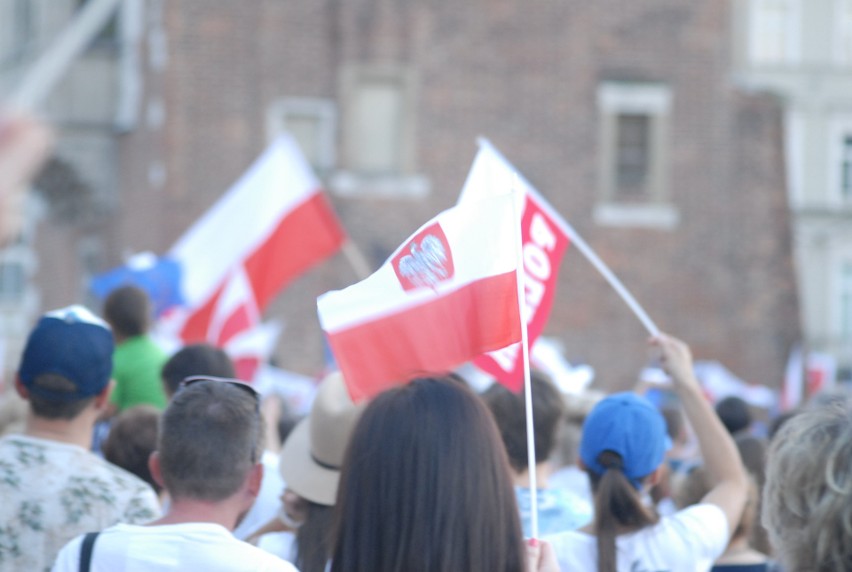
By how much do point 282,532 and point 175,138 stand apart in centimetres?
1685

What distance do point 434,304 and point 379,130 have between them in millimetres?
18591

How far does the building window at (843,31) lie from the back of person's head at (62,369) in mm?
41843

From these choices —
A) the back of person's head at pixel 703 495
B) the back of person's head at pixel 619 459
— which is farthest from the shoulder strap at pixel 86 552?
the back of person's head at pixel 703 495

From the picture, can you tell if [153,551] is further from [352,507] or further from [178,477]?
[352,507]

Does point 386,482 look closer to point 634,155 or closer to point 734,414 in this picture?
point 734,414

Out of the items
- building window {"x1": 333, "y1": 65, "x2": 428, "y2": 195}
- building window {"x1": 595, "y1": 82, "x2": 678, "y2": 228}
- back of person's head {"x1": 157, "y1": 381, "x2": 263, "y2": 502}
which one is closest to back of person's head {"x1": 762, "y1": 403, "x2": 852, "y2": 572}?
back of person's head {"x1": 157, "y1": 381, "x2": 263, "y2": 502}

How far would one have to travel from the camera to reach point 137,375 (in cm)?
673

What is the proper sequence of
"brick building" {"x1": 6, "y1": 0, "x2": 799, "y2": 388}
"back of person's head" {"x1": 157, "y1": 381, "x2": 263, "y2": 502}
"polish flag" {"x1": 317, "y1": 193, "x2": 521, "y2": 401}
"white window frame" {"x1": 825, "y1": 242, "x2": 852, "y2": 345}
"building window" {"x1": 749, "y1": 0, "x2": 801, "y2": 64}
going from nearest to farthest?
"back of person's head" {"x1": 157, "y1": 381, "x2": 263, "y2": 502}, "polish flag" {"x1": 317, "y1": 193, "x2": 521, "y2": 401}, "brick building" {"x1": 6, "y1": 0, "x2": 799, "y2": 388}, "white window frame" {"x1": 825, "y1": 242, "x2": 852, "y2": 345}, "building window" {"x1": 749, "y1": 0, "x2": 801, "y2": 64}

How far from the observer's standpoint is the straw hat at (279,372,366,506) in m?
4.28

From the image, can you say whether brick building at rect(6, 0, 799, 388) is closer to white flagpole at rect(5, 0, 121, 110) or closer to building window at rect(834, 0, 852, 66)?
white flagpole at rect(5, 0, 121, 110)

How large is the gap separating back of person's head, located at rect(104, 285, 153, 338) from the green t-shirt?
0.07 metres

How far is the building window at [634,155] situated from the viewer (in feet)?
74.7

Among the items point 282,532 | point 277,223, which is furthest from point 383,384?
point 277,223

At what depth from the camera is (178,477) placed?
136 inches
